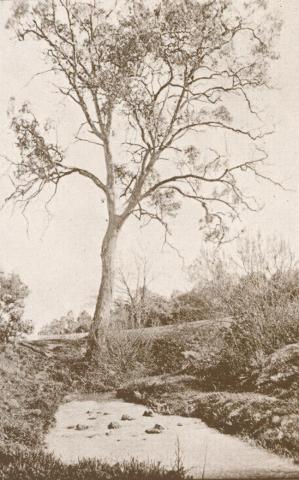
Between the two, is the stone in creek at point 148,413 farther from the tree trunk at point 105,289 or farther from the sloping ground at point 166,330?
the tree trunk at point 105,289

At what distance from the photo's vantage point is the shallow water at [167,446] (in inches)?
209

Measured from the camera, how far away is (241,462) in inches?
216

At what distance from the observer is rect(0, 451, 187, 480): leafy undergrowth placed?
4.91m

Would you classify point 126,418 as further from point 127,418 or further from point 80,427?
point 80,427

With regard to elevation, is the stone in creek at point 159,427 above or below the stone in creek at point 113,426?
above

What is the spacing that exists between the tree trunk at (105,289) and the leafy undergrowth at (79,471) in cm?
798

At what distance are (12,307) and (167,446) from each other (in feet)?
28.4

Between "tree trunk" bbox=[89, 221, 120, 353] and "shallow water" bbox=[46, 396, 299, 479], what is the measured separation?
4940mm

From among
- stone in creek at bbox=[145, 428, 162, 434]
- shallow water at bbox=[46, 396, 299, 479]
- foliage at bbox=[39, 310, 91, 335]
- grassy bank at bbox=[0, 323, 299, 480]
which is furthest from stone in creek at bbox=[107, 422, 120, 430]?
foliage at bbox=[39, 310, 91, 335]

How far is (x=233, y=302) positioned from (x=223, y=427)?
12.7 feet

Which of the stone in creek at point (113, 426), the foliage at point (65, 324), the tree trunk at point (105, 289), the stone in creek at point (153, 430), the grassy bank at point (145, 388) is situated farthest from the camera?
the foliage at point (65, 324)

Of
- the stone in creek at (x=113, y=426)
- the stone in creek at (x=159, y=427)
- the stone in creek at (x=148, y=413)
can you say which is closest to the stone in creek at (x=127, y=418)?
the stone in creek at (x=148, y=413)

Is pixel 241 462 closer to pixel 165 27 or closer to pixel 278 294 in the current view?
pixel 278 294

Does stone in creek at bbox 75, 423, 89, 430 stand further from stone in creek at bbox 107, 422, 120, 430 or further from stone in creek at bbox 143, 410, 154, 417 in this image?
stone in creek at bbox 143, 410, 154, 417
